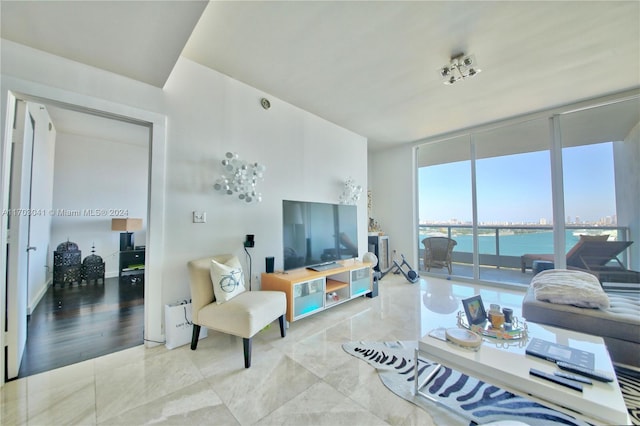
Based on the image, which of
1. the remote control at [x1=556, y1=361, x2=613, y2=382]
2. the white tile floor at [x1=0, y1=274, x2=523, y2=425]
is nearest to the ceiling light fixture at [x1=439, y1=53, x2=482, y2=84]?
the remote control at [x1=556, y1=361, x2=613, y2=382]

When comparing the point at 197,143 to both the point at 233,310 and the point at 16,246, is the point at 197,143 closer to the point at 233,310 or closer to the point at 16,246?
the point at 16,246

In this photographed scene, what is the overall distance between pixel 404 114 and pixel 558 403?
357 cm

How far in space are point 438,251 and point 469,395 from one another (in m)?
3.47

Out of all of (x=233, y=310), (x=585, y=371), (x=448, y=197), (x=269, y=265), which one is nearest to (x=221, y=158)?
(x=269, y=265)

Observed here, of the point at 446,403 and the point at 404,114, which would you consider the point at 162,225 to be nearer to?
the point at 446,403

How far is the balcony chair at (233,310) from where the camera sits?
197 cm

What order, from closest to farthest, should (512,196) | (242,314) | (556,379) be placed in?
(556,379), (242,314), (512,196)

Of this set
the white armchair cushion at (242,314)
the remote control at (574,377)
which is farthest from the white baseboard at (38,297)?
the remote control at (574,377)

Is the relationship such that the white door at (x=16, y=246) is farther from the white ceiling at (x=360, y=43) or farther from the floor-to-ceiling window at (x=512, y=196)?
the floor-to-ceiling window at (x=512, y=196)

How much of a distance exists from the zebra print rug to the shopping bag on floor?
A: 153 cm

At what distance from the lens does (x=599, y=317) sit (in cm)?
192

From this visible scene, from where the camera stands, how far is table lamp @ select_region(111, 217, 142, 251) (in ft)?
15.5

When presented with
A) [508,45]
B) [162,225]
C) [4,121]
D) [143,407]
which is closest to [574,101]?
[508,45]

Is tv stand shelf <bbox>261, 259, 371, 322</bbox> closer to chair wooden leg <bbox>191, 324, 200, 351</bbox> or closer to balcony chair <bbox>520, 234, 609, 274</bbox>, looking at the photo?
chair wooden leg <bbox>191, 324, 200, 351</bbox>
